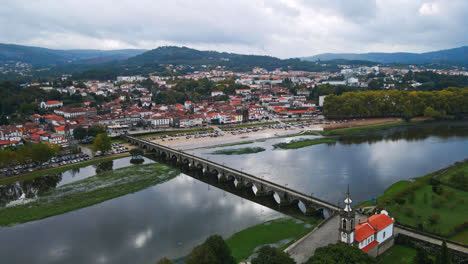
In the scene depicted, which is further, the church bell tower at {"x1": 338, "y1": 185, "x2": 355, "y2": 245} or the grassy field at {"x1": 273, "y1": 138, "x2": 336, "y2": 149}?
the grassy field at {"x1": 273, "y1": 138, "x2": 336, "y2": 149}

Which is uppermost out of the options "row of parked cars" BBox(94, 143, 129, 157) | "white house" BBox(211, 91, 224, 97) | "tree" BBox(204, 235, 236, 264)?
"white house" BBox(211, 91, 224, 97)

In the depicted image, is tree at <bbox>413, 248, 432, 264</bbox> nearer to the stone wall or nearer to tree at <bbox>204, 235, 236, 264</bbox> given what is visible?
the stone wall

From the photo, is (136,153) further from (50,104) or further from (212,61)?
(212,61)

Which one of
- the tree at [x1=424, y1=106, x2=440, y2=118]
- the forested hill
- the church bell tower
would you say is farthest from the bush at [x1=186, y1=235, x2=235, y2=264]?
the forested hill

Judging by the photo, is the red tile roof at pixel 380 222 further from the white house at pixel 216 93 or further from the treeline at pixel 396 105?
the white house at pixel 216 93

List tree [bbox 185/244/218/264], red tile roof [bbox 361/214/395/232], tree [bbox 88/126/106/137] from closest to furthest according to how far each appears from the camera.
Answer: tree [bbox 185/244/218/264]
red tile roof [bbox 361/214/395/232]
tree [bbox 88/126/106/137]

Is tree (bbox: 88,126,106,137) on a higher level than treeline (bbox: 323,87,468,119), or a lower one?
lower

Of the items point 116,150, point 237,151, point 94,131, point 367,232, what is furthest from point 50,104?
point 367,232
